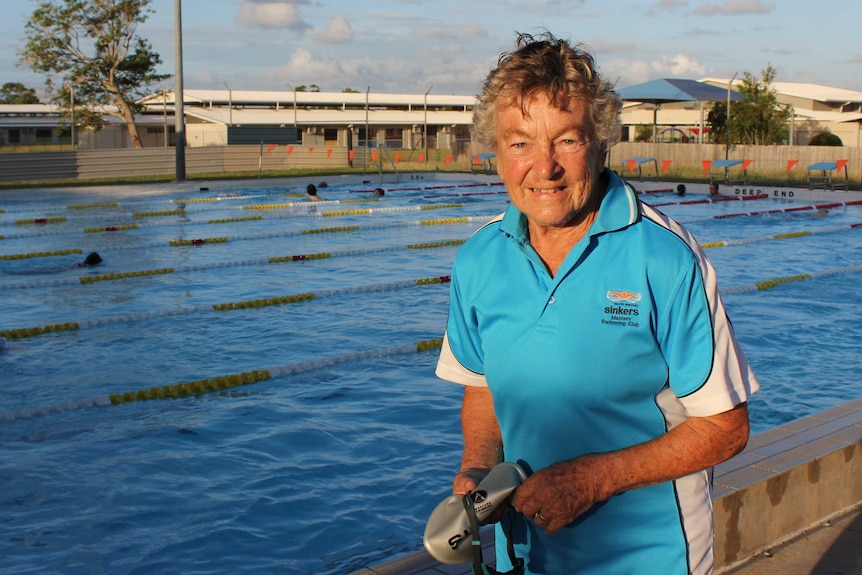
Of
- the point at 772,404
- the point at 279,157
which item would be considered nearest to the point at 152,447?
the point at 772,404

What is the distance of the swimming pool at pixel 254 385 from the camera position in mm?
5238

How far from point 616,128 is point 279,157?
1408 inches

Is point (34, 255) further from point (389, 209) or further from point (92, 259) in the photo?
point (389, 209)

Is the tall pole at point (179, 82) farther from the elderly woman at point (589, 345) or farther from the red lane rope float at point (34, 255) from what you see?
the elderly woman at point (589, 345)

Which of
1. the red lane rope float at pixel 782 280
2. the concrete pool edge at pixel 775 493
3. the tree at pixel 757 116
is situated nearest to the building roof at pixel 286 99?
the tree at pixel 757 116

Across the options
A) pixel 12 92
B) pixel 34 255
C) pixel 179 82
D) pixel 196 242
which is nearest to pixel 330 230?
pixel 196 242

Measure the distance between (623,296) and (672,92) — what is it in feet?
99.7

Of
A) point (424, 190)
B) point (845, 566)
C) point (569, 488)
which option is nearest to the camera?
point (569, 488)

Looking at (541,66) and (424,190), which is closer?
(541,66)

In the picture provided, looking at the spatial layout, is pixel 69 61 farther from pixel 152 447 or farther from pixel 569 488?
pixel 569 488

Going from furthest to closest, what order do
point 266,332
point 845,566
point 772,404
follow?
point 266,332
point 772,404
point 845,566

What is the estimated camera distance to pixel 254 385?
25.4 feet

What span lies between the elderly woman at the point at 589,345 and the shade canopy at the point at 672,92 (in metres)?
29.3

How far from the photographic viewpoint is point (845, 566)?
11.5ft
